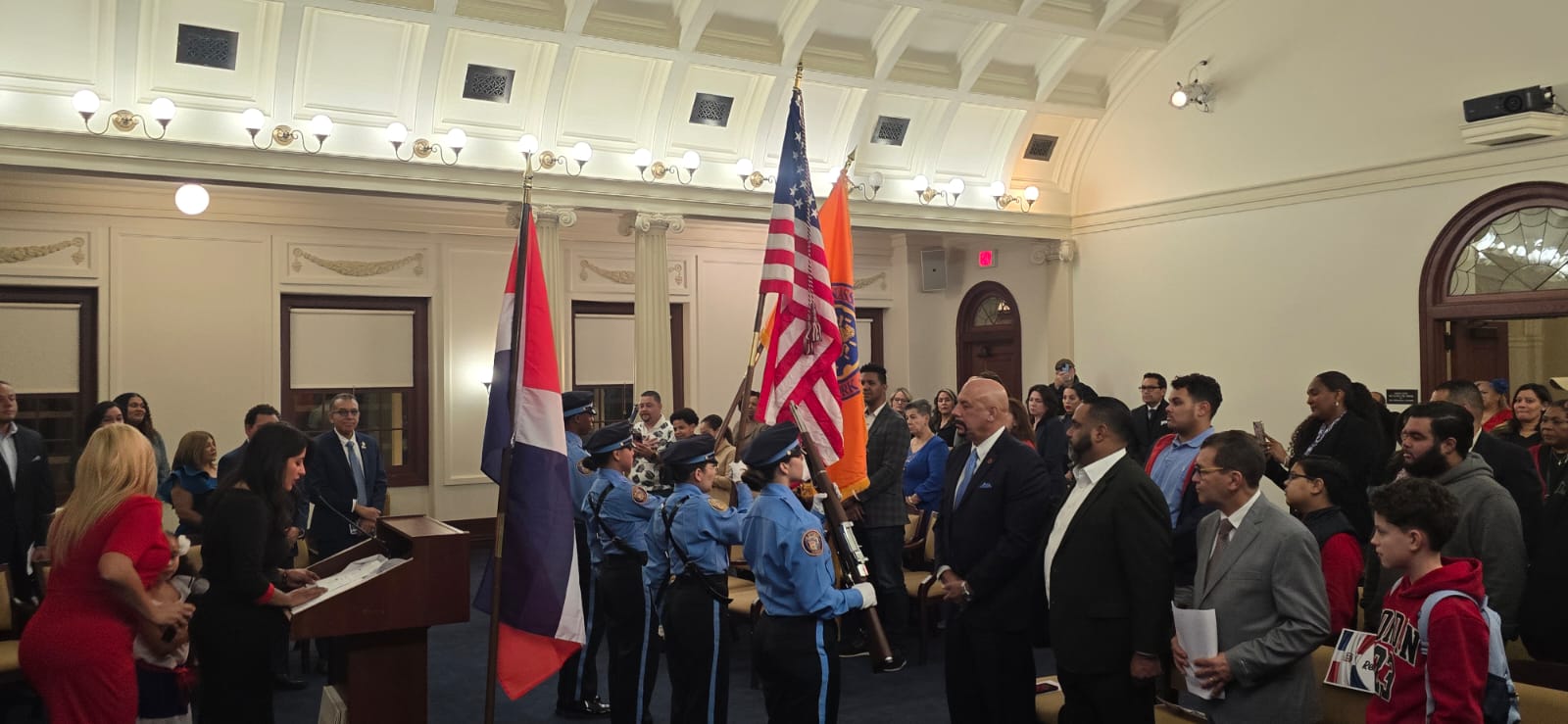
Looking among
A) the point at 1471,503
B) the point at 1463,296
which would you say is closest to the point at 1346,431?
the point at 1471,503

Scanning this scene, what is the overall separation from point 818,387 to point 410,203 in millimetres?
7397

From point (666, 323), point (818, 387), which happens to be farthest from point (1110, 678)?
point (666, 323)

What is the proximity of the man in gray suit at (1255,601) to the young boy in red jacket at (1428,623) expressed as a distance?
299 mm

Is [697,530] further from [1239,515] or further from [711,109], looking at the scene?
[711,109]

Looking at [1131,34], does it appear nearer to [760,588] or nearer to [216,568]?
[760,588]

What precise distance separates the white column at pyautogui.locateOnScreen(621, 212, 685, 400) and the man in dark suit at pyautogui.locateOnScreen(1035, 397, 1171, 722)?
23.3 feet

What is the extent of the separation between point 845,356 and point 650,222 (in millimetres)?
5307

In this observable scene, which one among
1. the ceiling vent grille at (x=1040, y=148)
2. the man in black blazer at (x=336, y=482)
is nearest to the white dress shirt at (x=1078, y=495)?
the man in black blazer at (x=336, y=482)

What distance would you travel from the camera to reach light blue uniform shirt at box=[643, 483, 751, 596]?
5047mm

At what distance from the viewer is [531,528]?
13.9 ft

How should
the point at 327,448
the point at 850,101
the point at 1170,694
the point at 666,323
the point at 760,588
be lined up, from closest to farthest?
the point at 760,588
the point at 1170,694
the point at 327,448
the point at 666,323
the point at 850,101

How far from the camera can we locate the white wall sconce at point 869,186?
39.6ft

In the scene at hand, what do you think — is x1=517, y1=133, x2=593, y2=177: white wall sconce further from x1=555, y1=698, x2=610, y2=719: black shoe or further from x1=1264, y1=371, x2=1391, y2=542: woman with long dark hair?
x1=1264, y1=371, x2=1391, y2=542: woman with long dark hair

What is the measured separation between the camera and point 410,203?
1152cm
